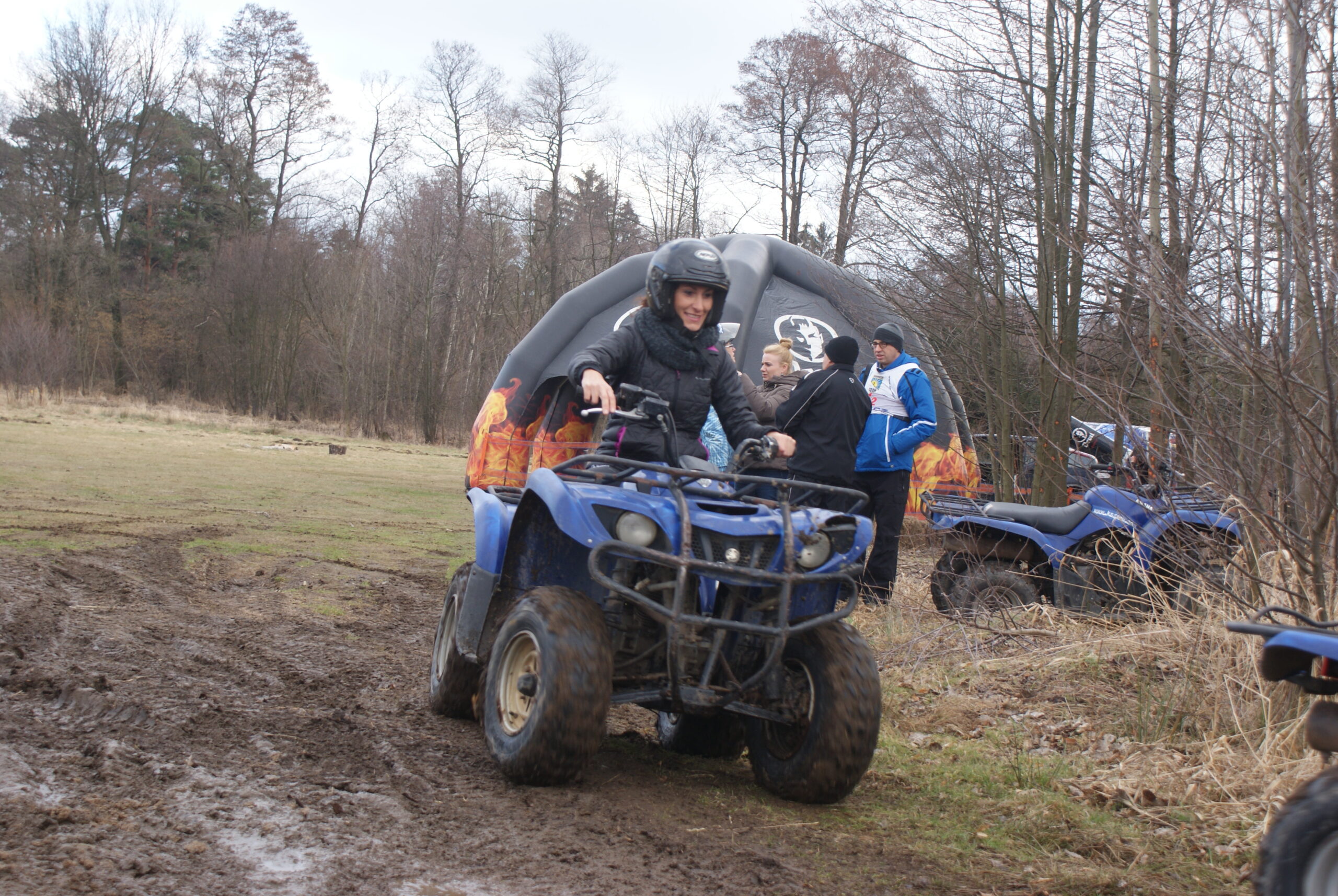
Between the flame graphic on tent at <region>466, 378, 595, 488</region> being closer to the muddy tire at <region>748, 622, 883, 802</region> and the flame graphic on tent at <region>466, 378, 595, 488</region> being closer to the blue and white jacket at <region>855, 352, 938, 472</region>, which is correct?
the blue and white jacket at <region>855, 352, 938, 472</region>

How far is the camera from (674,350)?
15.9 ft

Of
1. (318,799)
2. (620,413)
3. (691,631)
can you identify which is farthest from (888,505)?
(318,799)

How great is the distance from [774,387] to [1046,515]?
219 cm

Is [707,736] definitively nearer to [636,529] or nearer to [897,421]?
[636,529]

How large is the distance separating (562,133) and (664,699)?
31.5 metres

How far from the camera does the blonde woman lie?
7.95 meters

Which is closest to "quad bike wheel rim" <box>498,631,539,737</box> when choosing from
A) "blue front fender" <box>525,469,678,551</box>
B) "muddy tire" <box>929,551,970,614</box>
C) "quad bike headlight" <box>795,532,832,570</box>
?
"blue front fender" <box>525,469,678,551</box>

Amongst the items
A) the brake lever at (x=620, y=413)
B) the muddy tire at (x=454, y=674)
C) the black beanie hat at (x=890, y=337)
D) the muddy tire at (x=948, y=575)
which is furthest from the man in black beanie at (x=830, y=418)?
the brake lever at (x=620, y=413)

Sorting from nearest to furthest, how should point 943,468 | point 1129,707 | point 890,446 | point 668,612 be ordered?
point 668,612 < point 1129,707 < point 890,446 < point 943,468


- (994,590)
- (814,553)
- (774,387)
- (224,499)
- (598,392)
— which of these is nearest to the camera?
(814,553)

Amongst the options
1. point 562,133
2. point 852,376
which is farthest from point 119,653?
point 562,133

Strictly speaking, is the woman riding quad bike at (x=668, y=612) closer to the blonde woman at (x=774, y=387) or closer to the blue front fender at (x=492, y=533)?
the blue front fender at (x=492, y=533)

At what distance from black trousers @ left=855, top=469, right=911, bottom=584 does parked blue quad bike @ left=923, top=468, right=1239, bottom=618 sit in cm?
30

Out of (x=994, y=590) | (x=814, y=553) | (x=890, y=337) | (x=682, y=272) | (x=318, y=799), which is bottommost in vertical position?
(x=318, y=799)
